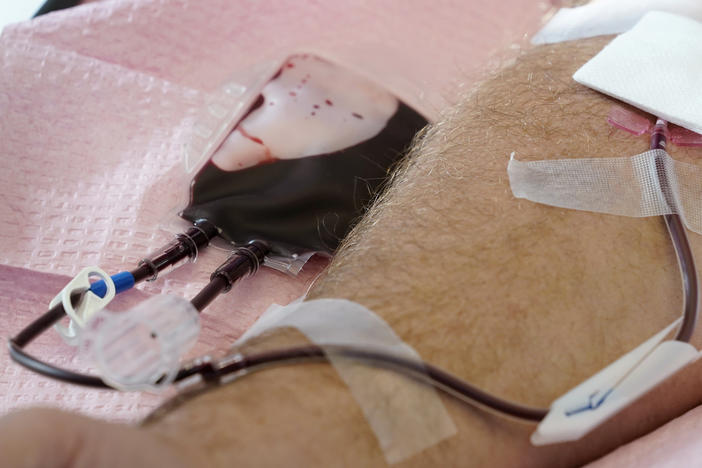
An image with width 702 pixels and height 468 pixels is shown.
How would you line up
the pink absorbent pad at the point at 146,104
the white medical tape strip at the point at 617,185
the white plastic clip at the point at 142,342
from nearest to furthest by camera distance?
the white plastic clip at the point at 142,342
the white medical tape strip at the point at 617,185
the pink absorbent pad at the point at 146,104

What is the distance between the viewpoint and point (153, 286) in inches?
31.3

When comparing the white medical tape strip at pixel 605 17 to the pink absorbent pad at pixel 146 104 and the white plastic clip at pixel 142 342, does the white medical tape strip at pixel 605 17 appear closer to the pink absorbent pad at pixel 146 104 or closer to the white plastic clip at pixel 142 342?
the pink absorbent pad at pixel 146 104

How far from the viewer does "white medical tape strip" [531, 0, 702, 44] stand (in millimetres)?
887

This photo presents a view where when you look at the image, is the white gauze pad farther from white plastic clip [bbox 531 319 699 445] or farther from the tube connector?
the tube connector

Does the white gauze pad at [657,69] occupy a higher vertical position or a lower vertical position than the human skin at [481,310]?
higher

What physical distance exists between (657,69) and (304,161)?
47 centimetres

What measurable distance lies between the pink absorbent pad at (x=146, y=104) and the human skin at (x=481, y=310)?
0.23 meters

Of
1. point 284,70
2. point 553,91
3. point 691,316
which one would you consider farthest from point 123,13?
point 691,316

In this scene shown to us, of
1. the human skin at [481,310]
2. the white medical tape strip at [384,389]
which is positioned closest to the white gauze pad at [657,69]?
the human skin at [481,310]

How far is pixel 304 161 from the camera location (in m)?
0.87

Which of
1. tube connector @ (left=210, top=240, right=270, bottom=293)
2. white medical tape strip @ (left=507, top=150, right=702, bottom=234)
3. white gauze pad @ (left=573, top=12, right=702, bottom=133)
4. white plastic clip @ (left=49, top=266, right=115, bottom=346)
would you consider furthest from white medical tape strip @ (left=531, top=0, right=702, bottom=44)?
white plastic clip @ (left=49, top=266, right=115, bottom=346)

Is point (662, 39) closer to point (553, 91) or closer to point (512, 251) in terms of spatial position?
point (553, 91)

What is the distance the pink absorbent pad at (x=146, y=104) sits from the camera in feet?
2.61

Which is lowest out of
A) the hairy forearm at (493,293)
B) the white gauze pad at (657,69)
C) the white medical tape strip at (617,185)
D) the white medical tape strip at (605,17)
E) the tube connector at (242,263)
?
the tube connector at (242,263)
